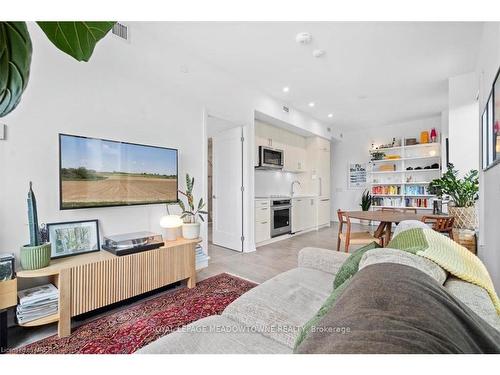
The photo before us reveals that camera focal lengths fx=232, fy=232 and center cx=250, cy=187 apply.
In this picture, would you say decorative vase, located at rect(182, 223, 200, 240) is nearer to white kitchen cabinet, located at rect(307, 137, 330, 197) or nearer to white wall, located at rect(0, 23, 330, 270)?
white wall, located at rect(0, 23, 330, 270)

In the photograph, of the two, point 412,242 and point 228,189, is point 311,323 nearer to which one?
point 412,242

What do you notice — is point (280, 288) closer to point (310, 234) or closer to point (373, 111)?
point (310, 234)

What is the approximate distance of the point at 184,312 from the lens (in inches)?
76.7

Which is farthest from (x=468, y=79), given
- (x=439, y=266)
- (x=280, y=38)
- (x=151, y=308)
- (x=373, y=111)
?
(x=151, y=308)

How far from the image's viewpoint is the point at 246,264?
10.6 feet

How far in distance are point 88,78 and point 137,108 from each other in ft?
1.55

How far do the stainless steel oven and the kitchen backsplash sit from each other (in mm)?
498

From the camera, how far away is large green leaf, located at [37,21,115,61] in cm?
43

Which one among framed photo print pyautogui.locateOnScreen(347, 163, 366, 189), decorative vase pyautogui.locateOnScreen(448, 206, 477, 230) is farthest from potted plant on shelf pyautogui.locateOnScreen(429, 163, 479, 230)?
framed photo print pyautogui.locateOnScreen(347, 163, 366, 189)

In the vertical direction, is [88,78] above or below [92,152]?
above

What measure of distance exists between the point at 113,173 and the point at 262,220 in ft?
8.70

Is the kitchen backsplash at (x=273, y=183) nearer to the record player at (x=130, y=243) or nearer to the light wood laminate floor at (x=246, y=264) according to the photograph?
the light wood laminate floor at (x=246, y=264)
